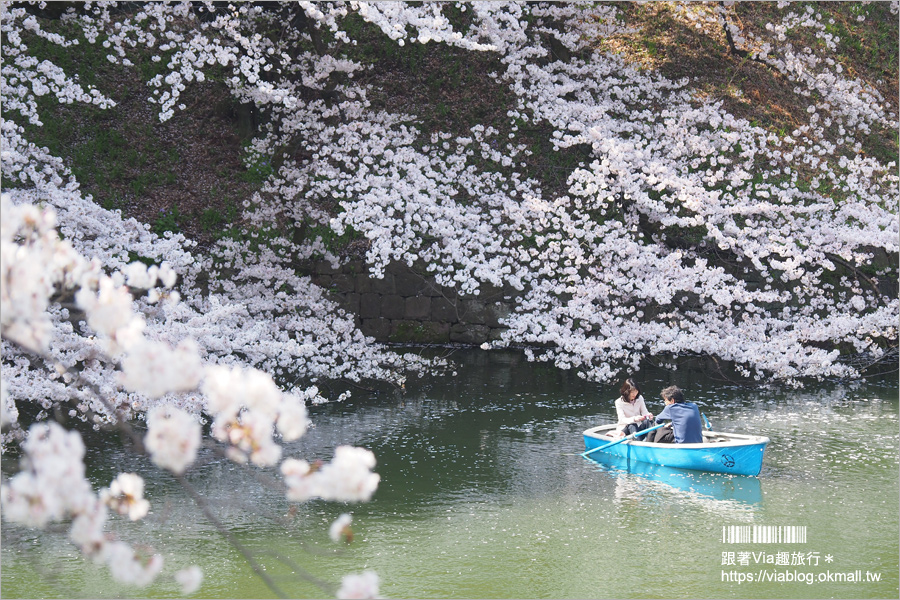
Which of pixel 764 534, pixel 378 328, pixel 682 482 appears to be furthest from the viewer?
pixel 378 328

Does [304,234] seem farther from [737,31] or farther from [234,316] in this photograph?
[737,31]

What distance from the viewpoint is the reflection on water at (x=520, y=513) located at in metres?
5.21

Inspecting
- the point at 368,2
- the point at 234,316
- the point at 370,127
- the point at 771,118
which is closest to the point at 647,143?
the point at 771,118

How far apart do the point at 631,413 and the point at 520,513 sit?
2.36m

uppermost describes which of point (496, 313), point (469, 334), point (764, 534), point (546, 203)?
point (546, 203)

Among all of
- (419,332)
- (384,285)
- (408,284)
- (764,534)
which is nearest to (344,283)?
(384,285)

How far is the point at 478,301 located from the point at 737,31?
5.92 meters

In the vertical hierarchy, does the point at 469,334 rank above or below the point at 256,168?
below

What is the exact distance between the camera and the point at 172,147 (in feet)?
43.0

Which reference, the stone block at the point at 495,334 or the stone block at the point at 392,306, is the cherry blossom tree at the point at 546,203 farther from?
the stone block at the point at 392,306

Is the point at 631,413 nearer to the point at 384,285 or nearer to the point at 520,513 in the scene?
the point at 520,513

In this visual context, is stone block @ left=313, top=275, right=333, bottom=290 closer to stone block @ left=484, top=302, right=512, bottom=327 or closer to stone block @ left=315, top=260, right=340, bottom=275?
stone block @ left=315, top=260, right=340, bottom=275

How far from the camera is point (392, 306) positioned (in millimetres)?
12148

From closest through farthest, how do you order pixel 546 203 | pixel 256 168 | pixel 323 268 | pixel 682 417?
pixel 682 417
pixel 546 203
pixel 323 268
pixel 256 168
